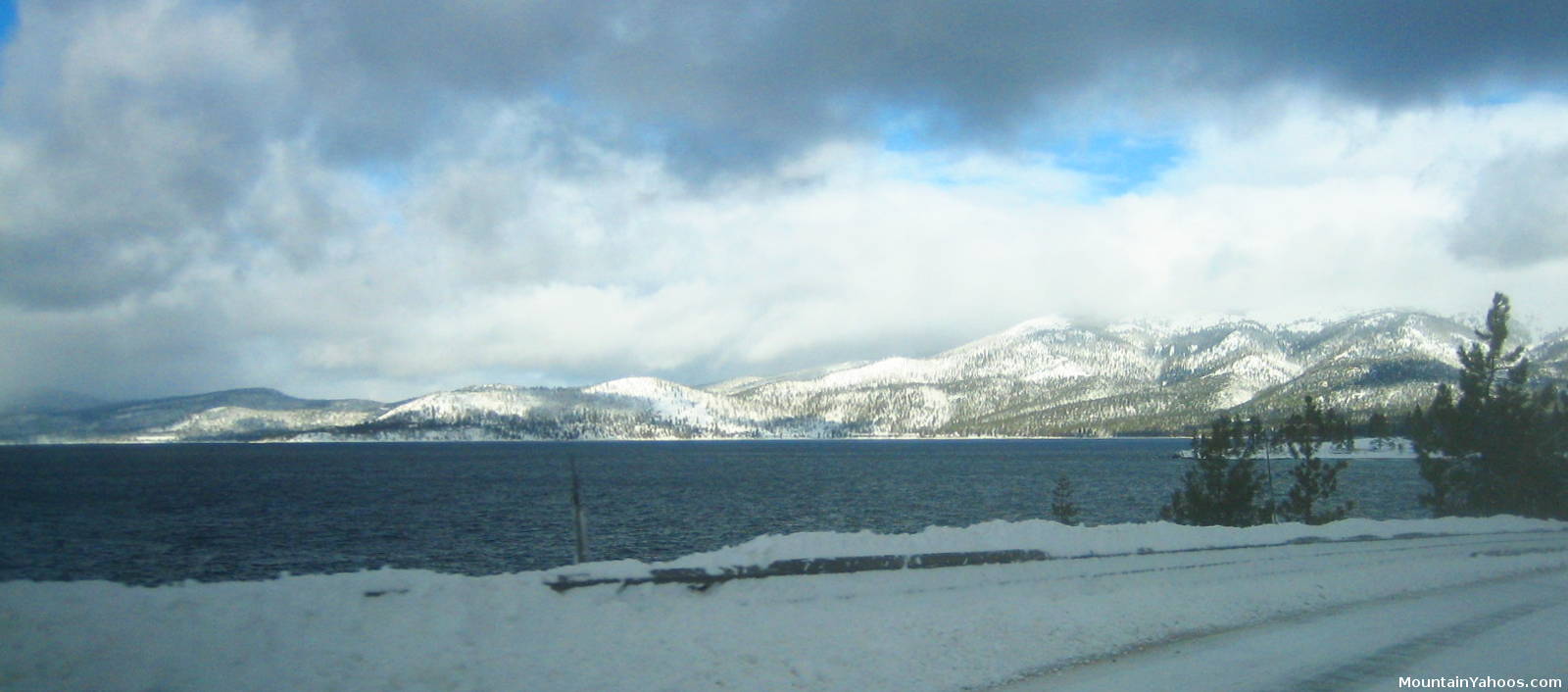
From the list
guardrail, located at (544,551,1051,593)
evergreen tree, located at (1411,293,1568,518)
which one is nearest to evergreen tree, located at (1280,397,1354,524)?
evergreen tree, located at (1411,293,1568,518)

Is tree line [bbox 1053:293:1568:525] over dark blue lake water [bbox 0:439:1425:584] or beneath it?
over

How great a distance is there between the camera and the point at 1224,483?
41.2 m

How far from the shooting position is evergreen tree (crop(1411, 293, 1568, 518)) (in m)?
39.5

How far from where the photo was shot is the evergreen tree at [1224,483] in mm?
40719

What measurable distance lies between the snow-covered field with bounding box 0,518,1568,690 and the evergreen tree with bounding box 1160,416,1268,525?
70.1 ft

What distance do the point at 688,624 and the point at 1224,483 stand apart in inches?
1342

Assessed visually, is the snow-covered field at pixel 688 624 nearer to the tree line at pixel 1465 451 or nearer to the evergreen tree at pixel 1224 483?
the evergreen tree at pixel 1224 483

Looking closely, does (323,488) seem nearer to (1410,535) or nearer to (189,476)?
(189,476)

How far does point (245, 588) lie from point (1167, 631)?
1257 cm

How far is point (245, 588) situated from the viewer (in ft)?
39.6

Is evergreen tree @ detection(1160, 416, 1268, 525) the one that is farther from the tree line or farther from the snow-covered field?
the snow-covered field

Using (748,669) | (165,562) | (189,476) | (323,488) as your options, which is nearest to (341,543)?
(165,562)

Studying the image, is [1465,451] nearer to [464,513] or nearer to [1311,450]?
[1311,450]

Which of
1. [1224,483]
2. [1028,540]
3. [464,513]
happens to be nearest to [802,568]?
[1028,540]
